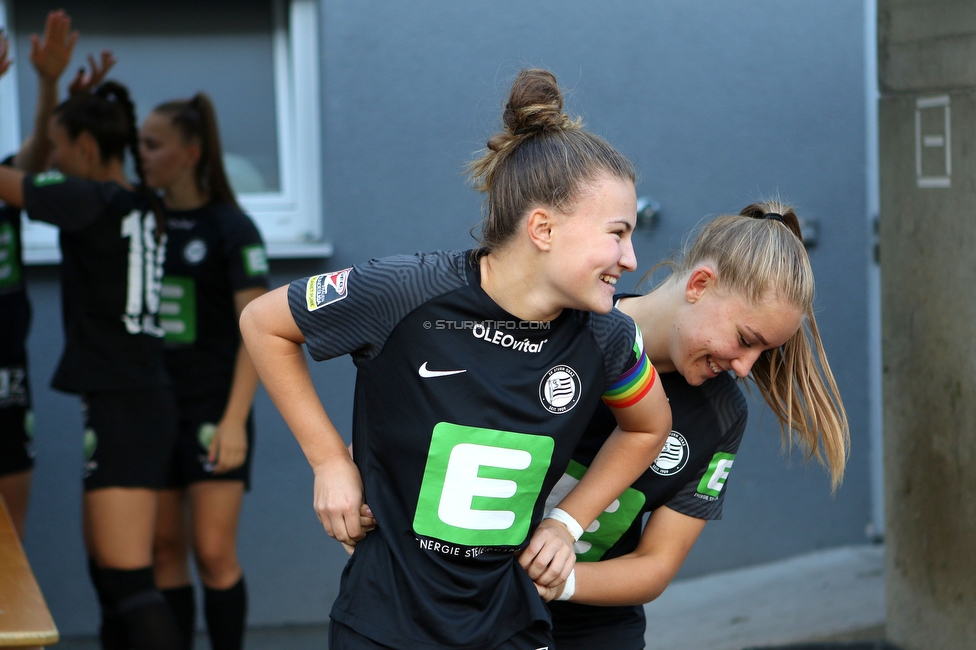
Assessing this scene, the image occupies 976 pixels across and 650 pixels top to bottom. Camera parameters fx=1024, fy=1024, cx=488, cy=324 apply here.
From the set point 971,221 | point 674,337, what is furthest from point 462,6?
point 674,337

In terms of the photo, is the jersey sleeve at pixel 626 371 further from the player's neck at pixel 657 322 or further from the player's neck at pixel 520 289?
the player's neck at pixel 657 322

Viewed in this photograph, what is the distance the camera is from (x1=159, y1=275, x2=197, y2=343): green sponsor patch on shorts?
10.8 feet

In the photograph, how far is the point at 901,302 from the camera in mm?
3016

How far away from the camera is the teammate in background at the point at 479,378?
152cm

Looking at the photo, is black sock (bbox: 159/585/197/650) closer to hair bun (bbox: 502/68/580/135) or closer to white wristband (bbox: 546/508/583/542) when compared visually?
white wristband (bbox: 546/508/583/542)

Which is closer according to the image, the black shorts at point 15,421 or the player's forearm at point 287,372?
the player's forearm at point 287,372

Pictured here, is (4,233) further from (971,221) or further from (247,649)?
(971,221)

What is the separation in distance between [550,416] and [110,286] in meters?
1.94

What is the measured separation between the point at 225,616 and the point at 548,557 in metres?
2.02

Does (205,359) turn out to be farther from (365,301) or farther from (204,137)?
(365,301)

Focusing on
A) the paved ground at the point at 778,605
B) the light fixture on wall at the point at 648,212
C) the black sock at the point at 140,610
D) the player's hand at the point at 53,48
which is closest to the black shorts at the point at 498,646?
the black sock at the point at 140,610

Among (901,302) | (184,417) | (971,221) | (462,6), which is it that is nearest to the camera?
(971,221)

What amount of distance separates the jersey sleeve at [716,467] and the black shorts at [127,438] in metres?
1.72

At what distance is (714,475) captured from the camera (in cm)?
189
